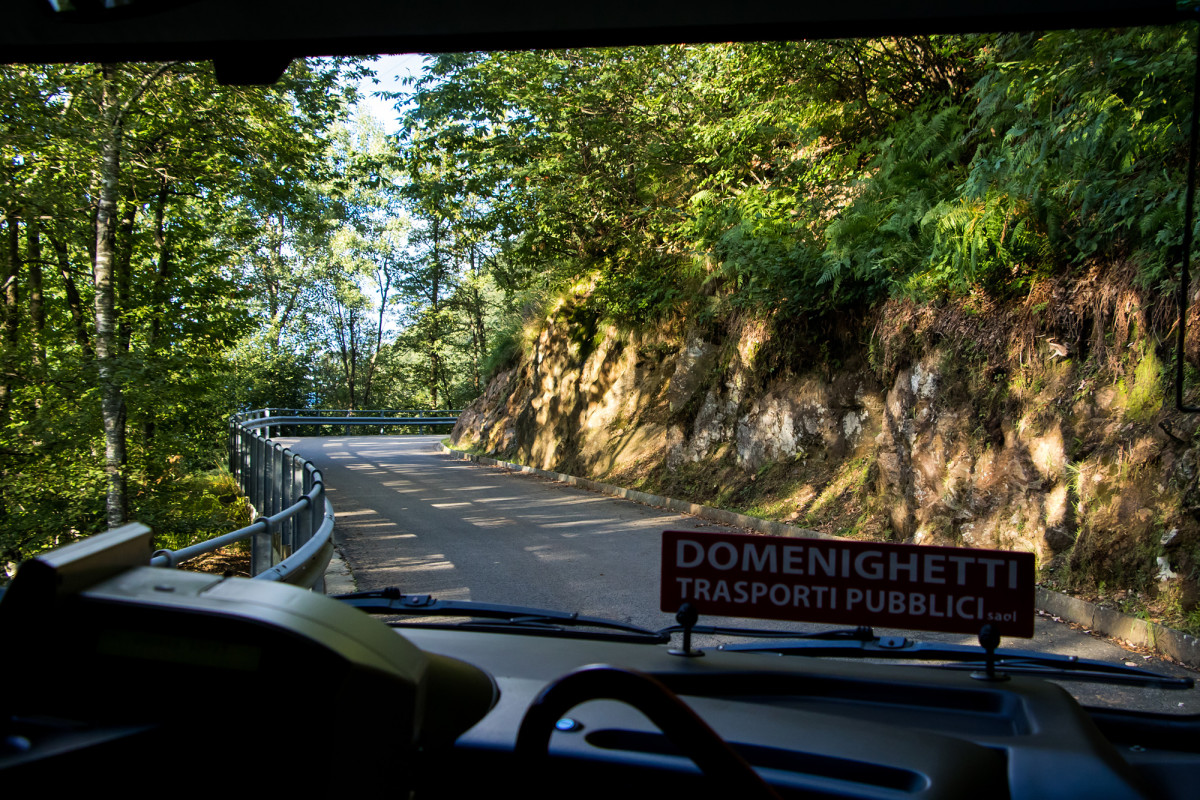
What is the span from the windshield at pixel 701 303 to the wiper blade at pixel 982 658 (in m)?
0.41

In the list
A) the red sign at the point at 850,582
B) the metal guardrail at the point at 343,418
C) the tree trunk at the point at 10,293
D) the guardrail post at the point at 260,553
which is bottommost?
the metal guardrail at the point at 343,418

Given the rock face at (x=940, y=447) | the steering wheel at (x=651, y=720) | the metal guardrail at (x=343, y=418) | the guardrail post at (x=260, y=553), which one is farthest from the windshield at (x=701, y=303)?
the metal guardrail at (x=343, y=418)

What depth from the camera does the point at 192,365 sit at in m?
15.5

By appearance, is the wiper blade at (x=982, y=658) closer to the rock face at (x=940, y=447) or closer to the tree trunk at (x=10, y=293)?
the rock face at (x=940, y=447)

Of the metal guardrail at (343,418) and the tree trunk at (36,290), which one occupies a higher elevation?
the tree trunk at (36,290)

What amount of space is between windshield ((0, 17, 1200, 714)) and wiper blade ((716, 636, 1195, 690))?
0.41 m

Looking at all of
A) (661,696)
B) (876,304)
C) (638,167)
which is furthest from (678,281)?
(661,696)

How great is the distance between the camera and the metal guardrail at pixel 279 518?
179 inches

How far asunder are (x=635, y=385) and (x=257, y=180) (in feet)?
31.5

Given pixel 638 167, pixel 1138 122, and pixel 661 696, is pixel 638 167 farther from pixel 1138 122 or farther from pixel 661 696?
pixel 661 696

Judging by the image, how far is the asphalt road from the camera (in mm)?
6824

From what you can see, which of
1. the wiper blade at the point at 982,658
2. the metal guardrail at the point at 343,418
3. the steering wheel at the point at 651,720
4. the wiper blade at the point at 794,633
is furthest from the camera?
the metal guardrail at the point at 343,418

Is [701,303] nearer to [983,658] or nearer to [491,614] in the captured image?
[491,614]

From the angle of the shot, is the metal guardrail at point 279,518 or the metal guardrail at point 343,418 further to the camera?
the metal guardrail at point 343,418
